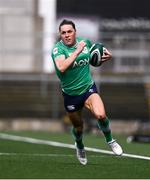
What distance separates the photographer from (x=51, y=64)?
107 feet

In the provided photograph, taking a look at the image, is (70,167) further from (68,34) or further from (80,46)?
(68,34)

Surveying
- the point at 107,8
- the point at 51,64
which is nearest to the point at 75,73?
the point at 51,64

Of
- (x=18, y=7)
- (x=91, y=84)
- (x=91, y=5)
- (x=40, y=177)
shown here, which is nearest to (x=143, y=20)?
(x=91, y=5)

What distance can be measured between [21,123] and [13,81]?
2.04m

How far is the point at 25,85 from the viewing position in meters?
31.1

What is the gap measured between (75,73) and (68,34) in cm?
58

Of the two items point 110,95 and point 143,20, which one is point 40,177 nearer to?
point 110,95

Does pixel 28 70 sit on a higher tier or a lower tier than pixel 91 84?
lower

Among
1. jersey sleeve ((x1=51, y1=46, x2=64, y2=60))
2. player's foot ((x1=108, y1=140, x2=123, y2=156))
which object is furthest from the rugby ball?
player's foot ((x1=108, y1=140, x2=123, y2=156))

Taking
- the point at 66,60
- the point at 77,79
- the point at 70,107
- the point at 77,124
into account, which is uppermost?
the point at 66,60

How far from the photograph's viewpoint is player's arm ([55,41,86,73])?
A: 12195 millimetres

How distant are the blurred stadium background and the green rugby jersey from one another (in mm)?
14338

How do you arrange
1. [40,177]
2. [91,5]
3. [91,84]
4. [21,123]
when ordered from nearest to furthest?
[40,177] → [91,84] → [21,123] → [91,5]

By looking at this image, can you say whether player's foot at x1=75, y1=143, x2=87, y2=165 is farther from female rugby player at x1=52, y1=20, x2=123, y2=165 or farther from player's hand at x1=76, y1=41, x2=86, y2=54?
player's hand at x1=76, y1=41, x2=86, y2=54
